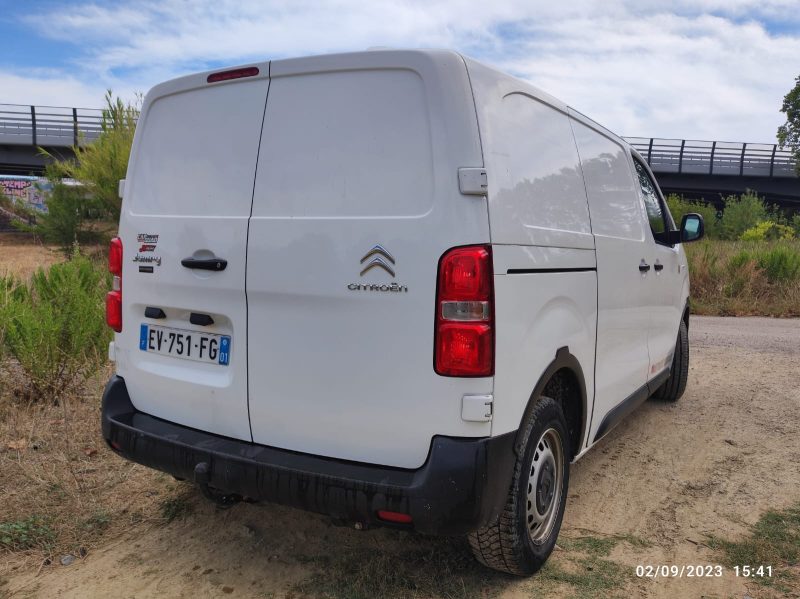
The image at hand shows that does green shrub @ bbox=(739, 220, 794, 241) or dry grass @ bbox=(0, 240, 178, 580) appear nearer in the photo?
dry grass @ bbox=(0, 240, 178, 580)

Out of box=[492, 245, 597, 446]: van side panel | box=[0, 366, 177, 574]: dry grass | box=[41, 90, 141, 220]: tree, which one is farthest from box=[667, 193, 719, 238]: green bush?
box=[0, 366, 177, 574]: dry grass

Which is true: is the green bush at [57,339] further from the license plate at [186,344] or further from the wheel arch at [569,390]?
the wheel arch at [569,390]

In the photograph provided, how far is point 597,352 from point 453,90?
5.31 ft

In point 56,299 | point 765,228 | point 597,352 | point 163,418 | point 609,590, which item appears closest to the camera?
point 609,590

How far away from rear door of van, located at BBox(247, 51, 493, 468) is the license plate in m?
0.18

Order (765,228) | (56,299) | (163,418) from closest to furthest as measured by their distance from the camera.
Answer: (163,418) → (56,299) → (765,228)

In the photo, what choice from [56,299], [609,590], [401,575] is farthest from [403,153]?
[56,299]

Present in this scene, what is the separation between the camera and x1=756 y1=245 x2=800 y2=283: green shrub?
12.7 metres

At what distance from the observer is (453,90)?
2.39m

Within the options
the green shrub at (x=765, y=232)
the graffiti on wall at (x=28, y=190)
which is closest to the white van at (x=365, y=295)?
the graffiti on wall at (x=28, y=190)

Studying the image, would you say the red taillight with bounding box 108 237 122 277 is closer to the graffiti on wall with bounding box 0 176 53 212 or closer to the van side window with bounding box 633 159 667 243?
the van side window with bounding box 633 159 667 243

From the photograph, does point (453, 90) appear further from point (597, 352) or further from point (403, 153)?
point (597, 352)

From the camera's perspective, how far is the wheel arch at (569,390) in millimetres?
2783

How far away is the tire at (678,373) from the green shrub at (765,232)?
16948 millimetres
